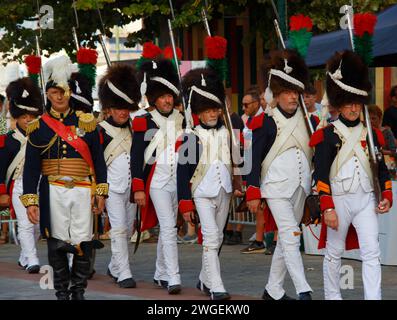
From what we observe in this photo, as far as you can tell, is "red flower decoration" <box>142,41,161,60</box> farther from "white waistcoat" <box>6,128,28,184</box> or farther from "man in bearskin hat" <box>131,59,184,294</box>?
"white waistcoat" <box>6,128,28,184</box>

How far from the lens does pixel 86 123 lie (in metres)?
10.4

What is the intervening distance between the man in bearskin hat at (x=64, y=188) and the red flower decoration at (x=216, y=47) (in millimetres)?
1633

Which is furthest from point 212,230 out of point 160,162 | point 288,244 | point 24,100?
point 24,100

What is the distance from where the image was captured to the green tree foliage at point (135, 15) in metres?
18.9

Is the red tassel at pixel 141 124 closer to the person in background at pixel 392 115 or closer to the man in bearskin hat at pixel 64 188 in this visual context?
the man in bearskin hat at pixel 64 188

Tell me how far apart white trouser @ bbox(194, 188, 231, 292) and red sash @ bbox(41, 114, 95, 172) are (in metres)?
1.28

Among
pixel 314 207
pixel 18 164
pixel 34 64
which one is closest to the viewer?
pixel 314 207

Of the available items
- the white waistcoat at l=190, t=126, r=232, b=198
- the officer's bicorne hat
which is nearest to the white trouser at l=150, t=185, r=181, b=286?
the white waistcoat at l=190, t=126, r=232, b=198

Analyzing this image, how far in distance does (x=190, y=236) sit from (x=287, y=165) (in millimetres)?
6208

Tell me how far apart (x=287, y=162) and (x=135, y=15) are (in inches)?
410

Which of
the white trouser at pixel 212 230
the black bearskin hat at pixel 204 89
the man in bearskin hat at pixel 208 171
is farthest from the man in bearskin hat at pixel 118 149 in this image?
the white trouser at pixel 212 230

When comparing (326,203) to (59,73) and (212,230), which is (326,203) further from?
(59,73)
